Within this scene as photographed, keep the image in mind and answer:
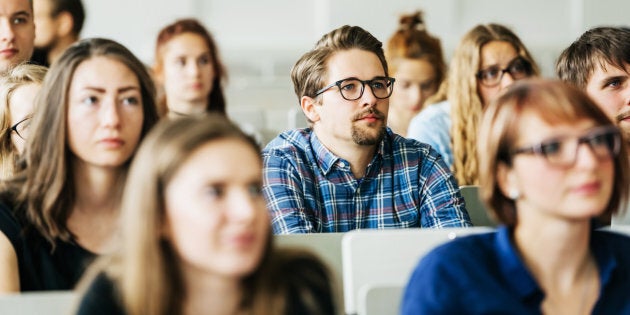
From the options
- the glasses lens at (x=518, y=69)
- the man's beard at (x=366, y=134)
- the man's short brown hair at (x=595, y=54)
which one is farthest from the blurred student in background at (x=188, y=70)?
the man's short brown hair at (x=595, y=54)

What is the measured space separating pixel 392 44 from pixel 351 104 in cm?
193

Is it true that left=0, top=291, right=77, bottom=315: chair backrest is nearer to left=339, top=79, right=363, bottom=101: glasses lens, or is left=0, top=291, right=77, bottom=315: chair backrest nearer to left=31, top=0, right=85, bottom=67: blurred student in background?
left=339, top=79, right=363, bottom=101: glasses lens

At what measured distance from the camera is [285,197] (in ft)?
9.12

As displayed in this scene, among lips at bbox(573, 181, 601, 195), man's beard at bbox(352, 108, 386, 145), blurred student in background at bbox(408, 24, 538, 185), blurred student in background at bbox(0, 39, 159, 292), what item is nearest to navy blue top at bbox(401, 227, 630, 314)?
lips at bbox(573, 181, 601, 195)

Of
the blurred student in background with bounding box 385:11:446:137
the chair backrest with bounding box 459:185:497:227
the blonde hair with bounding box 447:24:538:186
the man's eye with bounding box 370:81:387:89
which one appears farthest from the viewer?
the blurred student in background with bounding box 385:11:446:137

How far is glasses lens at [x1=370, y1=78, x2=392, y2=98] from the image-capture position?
115 inches

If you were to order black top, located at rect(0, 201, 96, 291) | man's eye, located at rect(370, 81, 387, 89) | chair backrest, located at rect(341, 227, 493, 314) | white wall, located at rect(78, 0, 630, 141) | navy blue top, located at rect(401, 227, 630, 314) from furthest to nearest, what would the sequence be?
white wall, located at rect(78, 0, 630, 141)
man's eye, located at rect(370, 81, 387, 89)
black top, located at rect(0, 201, 96, 291)
chair backrest, located at rect(341, 227, 493, 314)
navy blue top, located at rect(401, 227, 630, 314)

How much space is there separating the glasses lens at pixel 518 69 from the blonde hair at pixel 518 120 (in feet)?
7.14

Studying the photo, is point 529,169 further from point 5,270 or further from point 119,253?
point 5,270

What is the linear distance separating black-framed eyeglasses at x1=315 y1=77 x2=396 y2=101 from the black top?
3.47ft

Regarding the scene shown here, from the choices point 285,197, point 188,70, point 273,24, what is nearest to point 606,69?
point 285,197

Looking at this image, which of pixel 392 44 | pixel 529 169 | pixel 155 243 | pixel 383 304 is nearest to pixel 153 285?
pixel 155 243

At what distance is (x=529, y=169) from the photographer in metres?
1.69

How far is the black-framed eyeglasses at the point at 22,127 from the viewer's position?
8.52 feet
